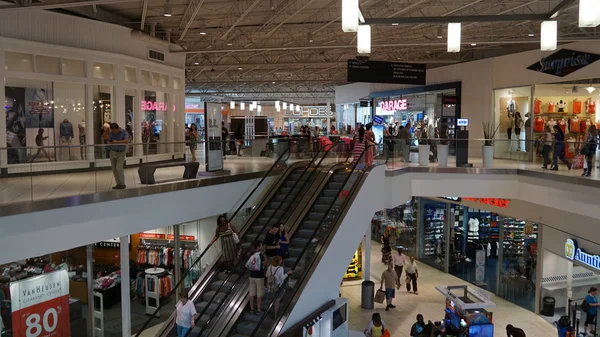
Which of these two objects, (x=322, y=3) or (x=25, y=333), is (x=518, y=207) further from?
(x=25, y=333)

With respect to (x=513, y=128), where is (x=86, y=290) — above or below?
below

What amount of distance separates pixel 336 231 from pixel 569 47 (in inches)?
490

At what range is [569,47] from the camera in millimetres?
18906

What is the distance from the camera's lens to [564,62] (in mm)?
19031

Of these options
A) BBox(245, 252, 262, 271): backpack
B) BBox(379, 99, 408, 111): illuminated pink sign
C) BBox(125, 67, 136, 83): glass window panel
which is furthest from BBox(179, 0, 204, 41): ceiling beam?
BBox(379, 99, 408, 111): illuminated pink sign

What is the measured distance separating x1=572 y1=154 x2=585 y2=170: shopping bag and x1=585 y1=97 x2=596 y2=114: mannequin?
7176 mm

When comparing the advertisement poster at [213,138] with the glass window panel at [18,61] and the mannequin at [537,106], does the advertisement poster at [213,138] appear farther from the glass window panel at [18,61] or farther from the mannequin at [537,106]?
the mannequin at [537,106]

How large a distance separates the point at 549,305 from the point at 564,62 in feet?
28.3

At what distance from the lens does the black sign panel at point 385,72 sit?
20266mm

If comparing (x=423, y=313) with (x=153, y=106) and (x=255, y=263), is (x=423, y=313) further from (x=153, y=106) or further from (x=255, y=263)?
(x=153, y=106)

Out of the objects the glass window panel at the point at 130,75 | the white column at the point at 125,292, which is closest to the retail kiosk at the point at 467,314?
the white column at the point at 125,292

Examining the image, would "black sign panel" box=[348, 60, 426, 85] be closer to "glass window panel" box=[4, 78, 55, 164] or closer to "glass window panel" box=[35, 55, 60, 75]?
"glass window panel" box=[35, 55, 60, 75]

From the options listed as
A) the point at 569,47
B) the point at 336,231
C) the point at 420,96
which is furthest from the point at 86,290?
the point at 420,96

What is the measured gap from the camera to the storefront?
1216 cm
